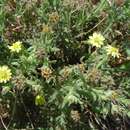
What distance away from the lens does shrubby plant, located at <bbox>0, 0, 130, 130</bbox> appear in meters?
2.57

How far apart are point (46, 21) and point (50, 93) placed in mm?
561

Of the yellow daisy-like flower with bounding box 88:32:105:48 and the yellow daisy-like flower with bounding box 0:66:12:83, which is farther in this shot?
the yellow daisy-like flower with bounding box 88:32:105:48

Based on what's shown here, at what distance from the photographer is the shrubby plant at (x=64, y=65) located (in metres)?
2.57

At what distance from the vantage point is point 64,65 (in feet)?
9.48

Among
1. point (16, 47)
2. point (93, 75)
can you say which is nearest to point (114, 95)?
point (93, 75)

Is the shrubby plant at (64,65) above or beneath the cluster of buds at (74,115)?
above

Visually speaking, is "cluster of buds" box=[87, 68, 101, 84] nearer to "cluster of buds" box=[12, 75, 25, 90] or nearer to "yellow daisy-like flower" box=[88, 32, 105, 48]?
"yellow daisy-like flower" box=[88, 32, 105, 48]

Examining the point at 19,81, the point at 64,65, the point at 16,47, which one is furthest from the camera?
the point at 64,65

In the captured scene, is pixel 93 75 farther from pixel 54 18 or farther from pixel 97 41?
pixel 54 18

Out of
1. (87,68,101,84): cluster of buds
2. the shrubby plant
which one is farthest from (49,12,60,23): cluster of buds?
(87,68,101,84): cluster of buds

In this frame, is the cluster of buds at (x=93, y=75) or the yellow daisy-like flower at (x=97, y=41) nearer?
the cluster of buds at (x=93, y=75)

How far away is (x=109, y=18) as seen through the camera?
2.89 metres

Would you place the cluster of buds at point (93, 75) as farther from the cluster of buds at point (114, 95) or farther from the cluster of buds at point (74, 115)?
the cluster of buds at point (74, 115)

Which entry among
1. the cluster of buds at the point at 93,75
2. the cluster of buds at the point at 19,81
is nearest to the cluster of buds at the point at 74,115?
the cluster of buds at the point at 93,75
